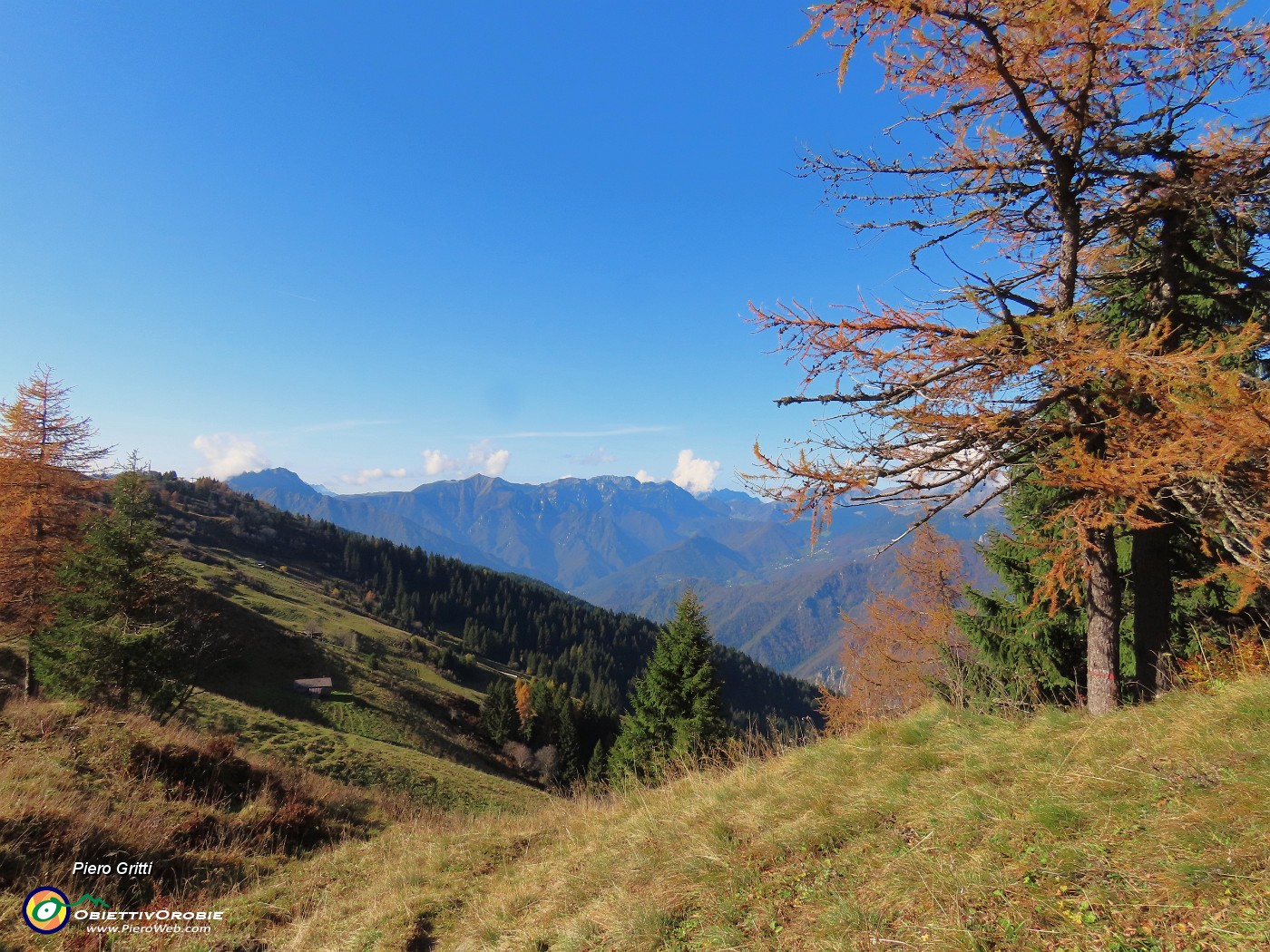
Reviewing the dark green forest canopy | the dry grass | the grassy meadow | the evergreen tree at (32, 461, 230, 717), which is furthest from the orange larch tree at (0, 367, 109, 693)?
the dark green forest canopy

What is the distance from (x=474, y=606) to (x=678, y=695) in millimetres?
128501

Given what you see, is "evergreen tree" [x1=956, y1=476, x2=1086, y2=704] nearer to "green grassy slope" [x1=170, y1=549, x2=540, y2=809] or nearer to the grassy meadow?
the grassy meadow

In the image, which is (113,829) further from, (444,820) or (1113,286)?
(1113,286)

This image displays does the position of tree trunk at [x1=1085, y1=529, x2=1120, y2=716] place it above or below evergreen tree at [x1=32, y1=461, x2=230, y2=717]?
above

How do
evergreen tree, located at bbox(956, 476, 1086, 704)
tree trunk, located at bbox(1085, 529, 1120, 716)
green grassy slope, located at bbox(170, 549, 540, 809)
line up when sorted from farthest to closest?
green grassy slope, located at bbox(170, 549, 540, 809) → evergreen tree, located at bbox(956, 476, 1086, 704) → tree trunk, located at bbox(1085, 529, 1120, 716)

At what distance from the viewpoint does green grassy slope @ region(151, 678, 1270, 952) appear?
2670 millimetres

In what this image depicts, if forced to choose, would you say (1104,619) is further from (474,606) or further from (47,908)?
(474,606)

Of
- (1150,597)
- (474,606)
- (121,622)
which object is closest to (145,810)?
(1150,597)

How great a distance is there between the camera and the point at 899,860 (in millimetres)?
3557

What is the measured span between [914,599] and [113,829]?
21.8 metres

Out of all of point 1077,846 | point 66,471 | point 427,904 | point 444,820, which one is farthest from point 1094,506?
point 66,471

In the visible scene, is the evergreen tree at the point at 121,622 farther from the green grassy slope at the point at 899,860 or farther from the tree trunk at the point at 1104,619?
the tree trunk at the point at 1104,619

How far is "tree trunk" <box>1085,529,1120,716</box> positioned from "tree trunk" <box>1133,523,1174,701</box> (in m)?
0.94

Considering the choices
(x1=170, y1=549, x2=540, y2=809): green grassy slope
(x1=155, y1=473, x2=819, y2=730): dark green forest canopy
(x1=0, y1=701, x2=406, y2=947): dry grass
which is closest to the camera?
(x1=0, y1=701, x2=406, y2=947): dry grass
